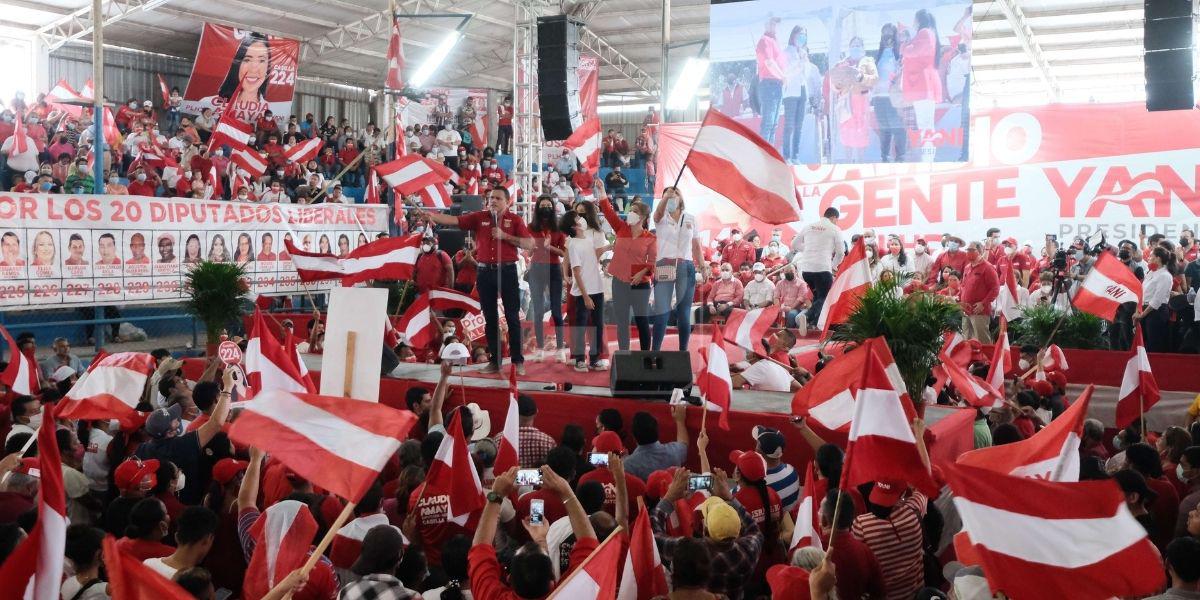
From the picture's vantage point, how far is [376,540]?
13.2 feet

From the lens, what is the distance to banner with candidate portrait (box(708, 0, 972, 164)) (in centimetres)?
1642

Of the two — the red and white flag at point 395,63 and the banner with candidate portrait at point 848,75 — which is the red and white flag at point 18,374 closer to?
the red and white flag at point 395,63

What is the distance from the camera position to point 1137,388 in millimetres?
7699

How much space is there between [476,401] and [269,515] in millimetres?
5141

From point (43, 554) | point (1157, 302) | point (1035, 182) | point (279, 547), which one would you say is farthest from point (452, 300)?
point (1035, 182)

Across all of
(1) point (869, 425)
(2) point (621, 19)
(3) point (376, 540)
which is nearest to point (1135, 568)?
(1) point (869, 425)

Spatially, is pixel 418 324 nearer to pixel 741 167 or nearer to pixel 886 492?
pixel 741 167

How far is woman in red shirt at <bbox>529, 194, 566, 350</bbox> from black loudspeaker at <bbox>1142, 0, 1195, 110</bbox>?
8.50 m

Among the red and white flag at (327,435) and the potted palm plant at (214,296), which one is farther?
the potted palm plant at (214,296)

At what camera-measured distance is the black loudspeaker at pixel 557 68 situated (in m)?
13.5

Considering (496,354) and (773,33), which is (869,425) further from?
(773,33)

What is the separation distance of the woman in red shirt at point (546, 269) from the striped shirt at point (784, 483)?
14.2 ft

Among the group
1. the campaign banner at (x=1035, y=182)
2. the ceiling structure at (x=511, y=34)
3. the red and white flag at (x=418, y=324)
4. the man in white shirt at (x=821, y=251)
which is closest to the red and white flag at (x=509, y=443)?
the red and white flag at (x=418, y=324)

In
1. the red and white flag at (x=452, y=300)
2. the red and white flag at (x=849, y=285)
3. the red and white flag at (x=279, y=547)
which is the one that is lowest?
the red and white flag at (x=279, y=547)
